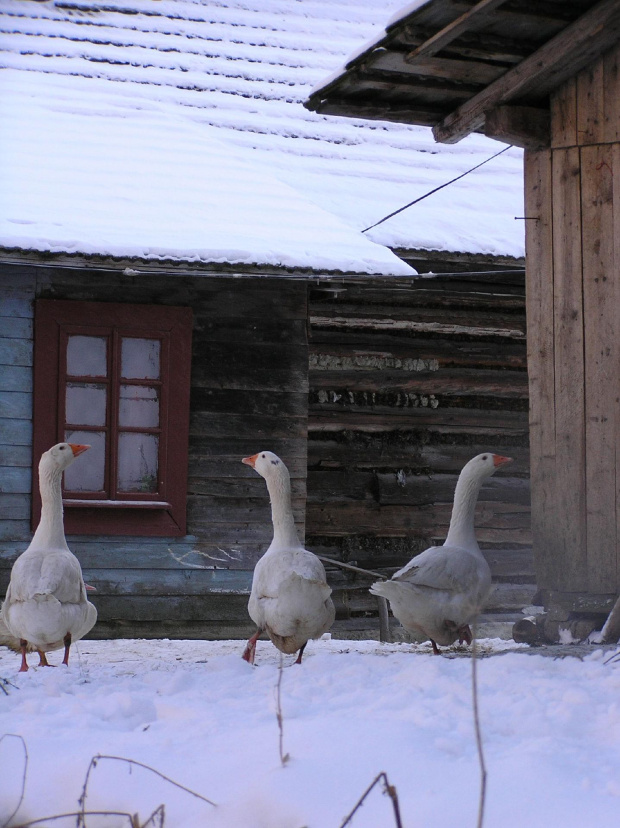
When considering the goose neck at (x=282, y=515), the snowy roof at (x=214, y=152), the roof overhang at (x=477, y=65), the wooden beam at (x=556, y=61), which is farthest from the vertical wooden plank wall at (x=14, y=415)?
the wooden beam at (x=556, y=61)

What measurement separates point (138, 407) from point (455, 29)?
4543mm

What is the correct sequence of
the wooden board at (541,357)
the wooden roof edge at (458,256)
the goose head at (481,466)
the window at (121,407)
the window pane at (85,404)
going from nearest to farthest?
the wooden board at (541,357)
the goose head at (481,466)
the window at (121,407)
the window pane at (85,404)
the wooden roof edge at (458,256)

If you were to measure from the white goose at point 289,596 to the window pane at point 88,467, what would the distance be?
3.11 m

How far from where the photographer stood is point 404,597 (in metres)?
5.45

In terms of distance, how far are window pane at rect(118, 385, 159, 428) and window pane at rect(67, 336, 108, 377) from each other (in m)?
0.27

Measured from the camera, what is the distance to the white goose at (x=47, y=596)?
5445 millimetres

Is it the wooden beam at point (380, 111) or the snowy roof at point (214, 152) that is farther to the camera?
the snowy roof at point (214, 152)

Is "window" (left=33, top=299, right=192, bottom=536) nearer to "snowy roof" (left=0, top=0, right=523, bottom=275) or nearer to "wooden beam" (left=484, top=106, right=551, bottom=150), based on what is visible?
"snowy roof" (left=0, top=0, right=523, bottom=275)

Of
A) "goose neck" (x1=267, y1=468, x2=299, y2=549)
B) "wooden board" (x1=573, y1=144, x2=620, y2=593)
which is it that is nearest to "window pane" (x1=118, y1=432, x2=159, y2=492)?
"goose neck" (x1=267, y1=468, x2=299, y2=549)

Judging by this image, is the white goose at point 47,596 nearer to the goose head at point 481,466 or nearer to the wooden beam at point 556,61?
the goose head at point 481,466

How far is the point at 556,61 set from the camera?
5.36m

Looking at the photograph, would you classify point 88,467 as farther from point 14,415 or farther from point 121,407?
point 14,415

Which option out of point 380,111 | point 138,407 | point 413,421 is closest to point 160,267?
point 138,407

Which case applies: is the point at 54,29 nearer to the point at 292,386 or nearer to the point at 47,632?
the point at 292,386
